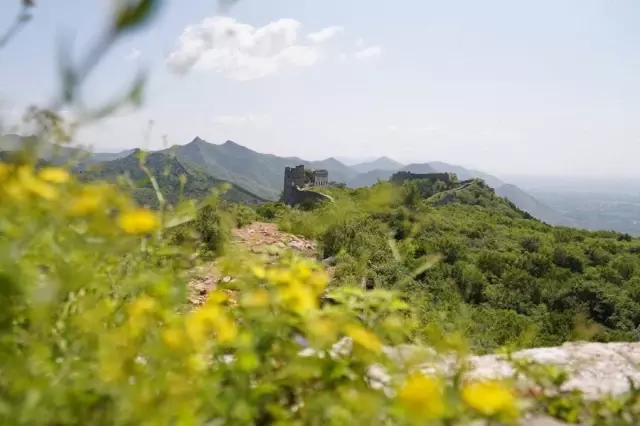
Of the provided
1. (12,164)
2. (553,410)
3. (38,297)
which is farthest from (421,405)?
(12,164)

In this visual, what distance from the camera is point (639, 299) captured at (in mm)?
14852

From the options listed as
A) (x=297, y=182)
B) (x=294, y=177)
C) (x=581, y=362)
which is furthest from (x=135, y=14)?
(x=294, y=177)

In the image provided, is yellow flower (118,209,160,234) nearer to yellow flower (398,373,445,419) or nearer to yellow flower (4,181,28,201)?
yellow flower (4,181,28,201)

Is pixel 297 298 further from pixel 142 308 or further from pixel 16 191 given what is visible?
pixel 16 191

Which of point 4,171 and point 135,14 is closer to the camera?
point 135,14

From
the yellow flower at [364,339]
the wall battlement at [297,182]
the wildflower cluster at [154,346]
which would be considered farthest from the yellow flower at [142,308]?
the wall battlement at [297,182]

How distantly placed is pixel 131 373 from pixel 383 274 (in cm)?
915

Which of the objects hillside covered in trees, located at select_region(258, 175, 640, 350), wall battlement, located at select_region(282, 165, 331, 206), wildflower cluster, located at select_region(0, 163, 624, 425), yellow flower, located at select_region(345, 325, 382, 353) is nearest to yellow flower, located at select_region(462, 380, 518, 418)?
wildflower cluster, located at select_region(0, 163, 624, 425)

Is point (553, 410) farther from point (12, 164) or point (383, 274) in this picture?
point (383, 274)

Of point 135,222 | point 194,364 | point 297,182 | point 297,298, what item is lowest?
point 297,182

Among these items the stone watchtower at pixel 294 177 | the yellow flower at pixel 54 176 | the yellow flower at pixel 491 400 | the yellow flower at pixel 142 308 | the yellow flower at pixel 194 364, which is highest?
the yellow flower at pixel 54 176

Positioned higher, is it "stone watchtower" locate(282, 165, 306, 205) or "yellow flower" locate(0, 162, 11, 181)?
"yellow flower" locate(0, 162, 11, 181)

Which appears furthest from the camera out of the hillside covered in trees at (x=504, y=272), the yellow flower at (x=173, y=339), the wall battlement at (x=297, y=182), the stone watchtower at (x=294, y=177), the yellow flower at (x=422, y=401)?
the stone watchtower at (x=294, y=177)

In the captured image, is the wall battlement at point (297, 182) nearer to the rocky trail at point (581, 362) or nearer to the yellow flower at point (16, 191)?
the rocky trail at point (581, 362)
